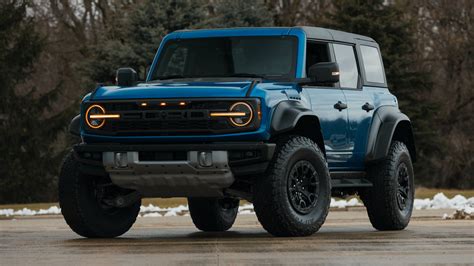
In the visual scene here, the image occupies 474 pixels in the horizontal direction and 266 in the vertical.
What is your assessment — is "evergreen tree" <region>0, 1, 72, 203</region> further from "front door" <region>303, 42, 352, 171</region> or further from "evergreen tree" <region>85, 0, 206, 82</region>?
"front door" <region>303, 42, 352, 171</region>

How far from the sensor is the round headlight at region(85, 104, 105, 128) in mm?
13156

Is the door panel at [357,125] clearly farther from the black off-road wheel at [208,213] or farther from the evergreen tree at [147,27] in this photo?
the evergreen tree at [147,27]

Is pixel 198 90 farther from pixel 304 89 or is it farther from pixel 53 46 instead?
pixel 53 46

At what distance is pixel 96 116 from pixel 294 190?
6.96ft

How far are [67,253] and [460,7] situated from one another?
1521 inches

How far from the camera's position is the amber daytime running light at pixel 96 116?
13.1m

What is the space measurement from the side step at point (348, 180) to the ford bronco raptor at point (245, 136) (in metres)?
0.02

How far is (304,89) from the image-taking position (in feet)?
44.5

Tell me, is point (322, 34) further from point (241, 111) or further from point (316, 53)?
point (241, 111)

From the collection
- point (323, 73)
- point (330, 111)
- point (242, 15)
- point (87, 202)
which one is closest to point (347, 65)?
point (330, 111)

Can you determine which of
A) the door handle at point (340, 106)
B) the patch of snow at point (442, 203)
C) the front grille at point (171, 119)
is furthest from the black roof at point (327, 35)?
the patch of snow at point (442, 203)

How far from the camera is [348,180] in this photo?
48.1 feet

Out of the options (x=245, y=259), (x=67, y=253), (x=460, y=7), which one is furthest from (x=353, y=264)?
(x=460, y=7)

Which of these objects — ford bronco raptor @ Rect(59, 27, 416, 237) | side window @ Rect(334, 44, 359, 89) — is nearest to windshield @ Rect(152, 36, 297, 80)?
ford bronco raptor @ Rect(59, 27, 416, 237)
